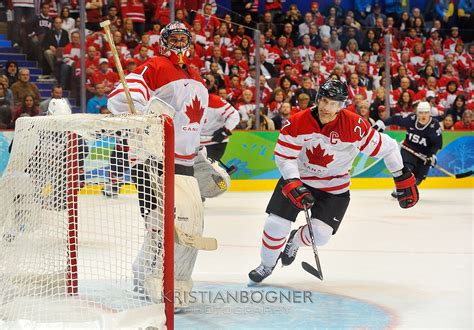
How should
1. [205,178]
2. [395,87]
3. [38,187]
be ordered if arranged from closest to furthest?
1. [38,187]
2. [205,178]
3. [395,87]

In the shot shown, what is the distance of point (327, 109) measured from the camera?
411cm

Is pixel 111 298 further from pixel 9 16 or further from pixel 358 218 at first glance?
pixel 9 16

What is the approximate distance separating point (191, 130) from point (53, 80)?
4.45 metres

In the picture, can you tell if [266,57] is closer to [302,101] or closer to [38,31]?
[302,101]

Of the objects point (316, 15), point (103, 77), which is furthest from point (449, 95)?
point (103, 77)

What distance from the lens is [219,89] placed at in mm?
8852

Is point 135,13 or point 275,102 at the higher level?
point 135,13

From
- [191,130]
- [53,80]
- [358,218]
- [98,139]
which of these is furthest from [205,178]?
[53,80]

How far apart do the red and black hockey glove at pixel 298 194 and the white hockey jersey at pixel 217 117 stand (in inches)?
120

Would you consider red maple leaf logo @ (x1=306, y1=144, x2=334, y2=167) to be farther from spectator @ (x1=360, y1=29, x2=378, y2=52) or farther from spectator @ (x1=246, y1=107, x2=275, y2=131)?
spectator @ (x1=360, y1=29, x2=378, y2=52)

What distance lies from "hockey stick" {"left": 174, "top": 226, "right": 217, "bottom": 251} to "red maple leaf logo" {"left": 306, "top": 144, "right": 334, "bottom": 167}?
1.05 meters

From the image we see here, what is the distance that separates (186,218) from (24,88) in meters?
4.82

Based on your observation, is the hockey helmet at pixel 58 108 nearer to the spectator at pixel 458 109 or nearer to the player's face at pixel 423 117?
the player's face at pixel 423 117

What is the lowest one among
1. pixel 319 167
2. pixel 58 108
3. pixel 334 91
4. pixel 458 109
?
pixel 458 109
